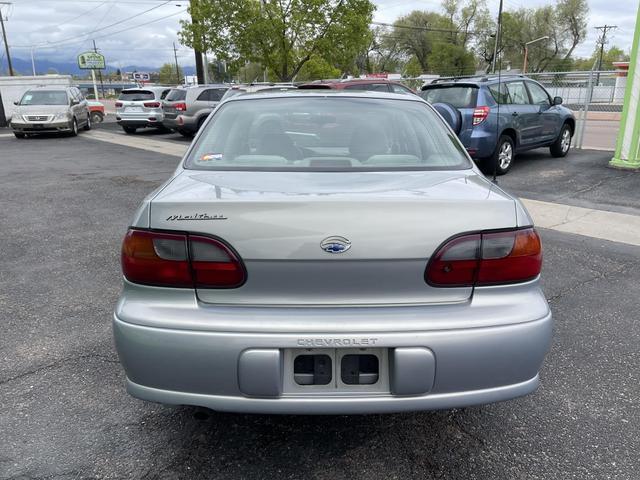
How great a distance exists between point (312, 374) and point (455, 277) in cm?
67

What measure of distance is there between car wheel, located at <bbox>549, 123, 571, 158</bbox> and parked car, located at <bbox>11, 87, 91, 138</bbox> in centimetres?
1536

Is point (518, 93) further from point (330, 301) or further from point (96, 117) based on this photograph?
point (96, 117)

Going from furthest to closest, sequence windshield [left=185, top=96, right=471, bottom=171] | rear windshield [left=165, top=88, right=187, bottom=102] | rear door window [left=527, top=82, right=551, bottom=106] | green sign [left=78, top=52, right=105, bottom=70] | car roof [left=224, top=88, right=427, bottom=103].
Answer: green sign [left=78, top=52, right=105, bottom=70]
rear windshield [left=165, top=88, right=187, bottom=102]
rear door window [left=527, top=82, right=551, bottom=106]
car roof [left=224, top=88, right=427, bottom=103]
windshield [left=185, top=96, right=471, bottom=171]

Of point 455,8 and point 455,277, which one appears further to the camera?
point 455,8

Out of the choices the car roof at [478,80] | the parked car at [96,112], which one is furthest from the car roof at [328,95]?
the parked car at [96,112]

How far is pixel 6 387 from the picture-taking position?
9.55 feet

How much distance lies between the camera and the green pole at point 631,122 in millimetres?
9140

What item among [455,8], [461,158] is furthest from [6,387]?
[455,8]

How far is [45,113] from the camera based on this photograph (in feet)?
57.1

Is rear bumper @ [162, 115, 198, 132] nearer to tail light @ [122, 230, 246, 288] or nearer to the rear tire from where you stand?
the rear tire

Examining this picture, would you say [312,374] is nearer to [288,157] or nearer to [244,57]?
[288,157]

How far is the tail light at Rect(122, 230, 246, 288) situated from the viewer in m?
1.97

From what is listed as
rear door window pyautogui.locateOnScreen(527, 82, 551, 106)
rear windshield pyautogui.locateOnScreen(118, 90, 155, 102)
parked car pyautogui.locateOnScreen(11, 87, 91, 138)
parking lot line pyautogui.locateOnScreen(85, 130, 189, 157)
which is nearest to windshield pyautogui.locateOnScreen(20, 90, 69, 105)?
parked car pyautogui.locateOnScreen(11, 87, 91, 138)

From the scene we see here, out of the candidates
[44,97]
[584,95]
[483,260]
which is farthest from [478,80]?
[44,97]
